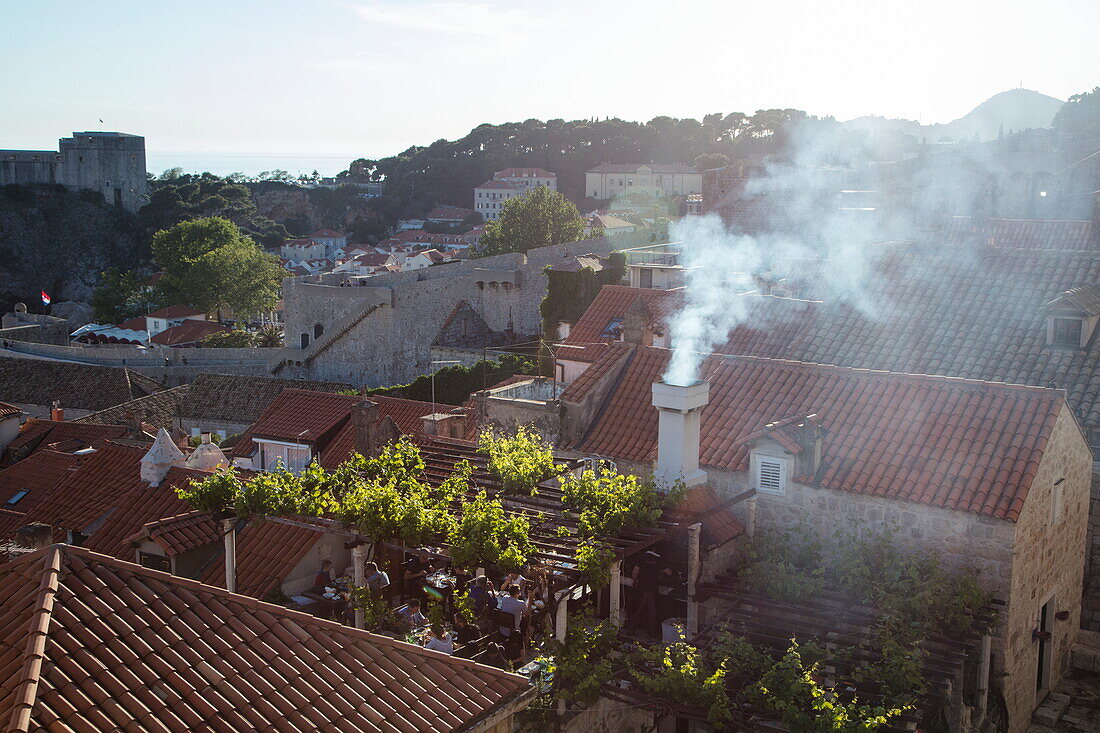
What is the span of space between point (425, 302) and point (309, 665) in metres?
32.3

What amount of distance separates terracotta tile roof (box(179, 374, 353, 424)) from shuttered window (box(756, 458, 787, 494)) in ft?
74.4

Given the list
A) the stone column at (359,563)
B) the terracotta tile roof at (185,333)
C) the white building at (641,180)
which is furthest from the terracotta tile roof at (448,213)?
the stone column at (359,563)

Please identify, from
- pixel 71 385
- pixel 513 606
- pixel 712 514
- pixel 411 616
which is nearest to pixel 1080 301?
pixel 712 514

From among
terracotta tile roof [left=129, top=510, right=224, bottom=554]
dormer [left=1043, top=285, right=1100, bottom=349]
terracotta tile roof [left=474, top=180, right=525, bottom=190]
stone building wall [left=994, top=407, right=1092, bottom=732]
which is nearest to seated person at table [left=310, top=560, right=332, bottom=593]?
terracotta tile roof [left=129, top=510, right=224, bottom=554]

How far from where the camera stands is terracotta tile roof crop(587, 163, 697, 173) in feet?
301

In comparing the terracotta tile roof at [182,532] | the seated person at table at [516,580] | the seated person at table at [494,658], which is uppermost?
the seated person at table at [516,580]

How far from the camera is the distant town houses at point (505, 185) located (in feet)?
338

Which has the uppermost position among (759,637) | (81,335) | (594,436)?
(594,436)

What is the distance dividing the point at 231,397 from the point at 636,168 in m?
66.4

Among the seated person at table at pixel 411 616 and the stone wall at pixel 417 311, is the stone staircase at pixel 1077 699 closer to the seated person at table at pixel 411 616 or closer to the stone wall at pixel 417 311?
the seated person at table at pixel 411 616

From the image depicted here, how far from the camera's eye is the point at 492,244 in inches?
1897

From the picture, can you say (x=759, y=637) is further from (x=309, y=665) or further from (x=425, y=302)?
(x=425, y=302)

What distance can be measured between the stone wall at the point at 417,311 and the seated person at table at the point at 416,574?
86.7 feet

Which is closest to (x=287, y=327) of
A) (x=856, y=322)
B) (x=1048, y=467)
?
(x=856, y=322)
